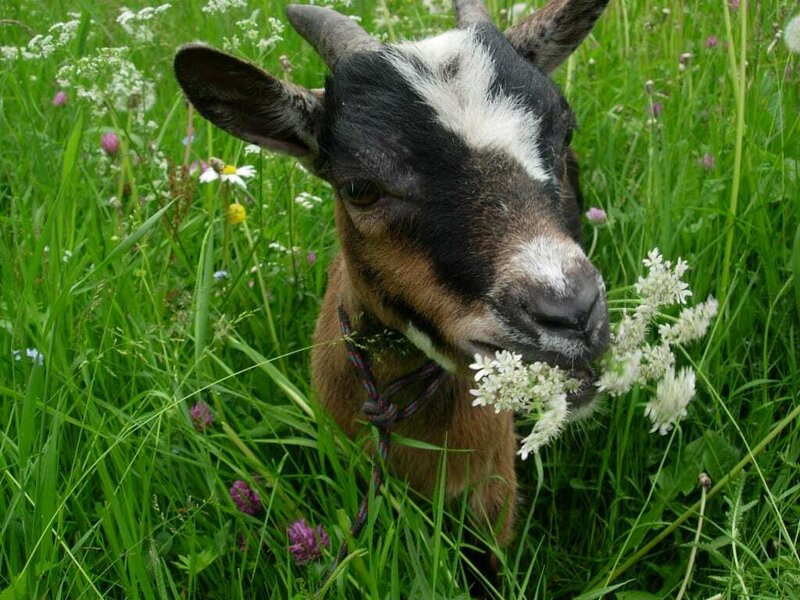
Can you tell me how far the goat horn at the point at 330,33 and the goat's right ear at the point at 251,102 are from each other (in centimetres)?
25

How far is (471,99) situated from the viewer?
2.69 meters

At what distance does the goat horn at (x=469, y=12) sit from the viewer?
10.8ft

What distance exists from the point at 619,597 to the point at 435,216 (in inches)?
48.1

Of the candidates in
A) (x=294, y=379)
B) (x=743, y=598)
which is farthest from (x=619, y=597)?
(x=294, y=379)

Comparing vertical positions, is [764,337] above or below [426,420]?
above

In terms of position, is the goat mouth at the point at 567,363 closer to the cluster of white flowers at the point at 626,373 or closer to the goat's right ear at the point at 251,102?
the cluster of white flowers at the point at 626,373

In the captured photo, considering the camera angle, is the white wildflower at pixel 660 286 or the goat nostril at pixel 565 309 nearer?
the white wildflower at pixel 660 286

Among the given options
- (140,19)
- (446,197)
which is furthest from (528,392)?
(140,19)

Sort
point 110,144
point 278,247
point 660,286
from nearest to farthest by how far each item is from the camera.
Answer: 1. point 660,286
2. point 278,247
3. point 110,144

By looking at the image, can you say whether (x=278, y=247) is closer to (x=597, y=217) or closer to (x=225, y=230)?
(x=225, y=230)

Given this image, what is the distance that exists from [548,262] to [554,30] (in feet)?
3.75

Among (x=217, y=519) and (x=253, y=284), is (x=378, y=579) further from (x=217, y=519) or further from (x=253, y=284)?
(x=253, y=284)

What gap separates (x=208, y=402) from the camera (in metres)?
3.42

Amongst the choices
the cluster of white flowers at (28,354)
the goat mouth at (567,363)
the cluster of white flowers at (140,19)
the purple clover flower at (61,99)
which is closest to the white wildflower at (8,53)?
the purple clover flower at (61,99)
